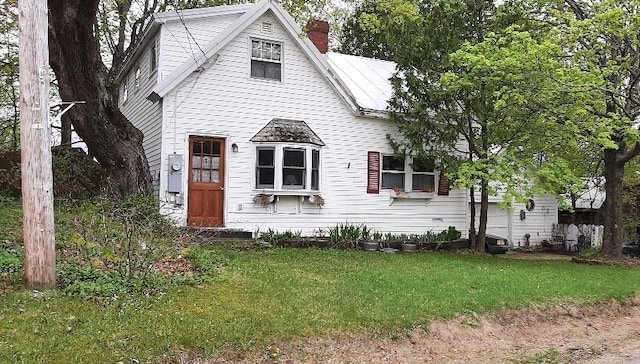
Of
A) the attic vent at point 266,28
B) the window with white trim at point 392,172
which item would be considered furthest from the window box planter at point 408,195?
the attic vent at point 266,28

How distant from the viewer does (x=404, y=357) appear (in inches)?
254

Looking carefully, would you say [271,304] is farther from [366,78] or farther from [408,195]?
[366,78]

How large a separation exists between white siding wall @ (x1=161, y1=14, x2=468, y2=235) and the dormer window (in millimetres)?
180

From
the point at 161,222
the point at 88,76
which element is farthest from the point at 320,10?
the point at 161,222

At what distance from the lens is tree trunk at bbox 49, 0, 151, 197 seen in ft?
34.6

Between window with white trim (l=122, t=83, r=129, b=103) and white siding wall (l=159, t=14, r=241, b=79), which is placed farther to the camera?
window with white trim (l=122, t=83, r=129, b=103)

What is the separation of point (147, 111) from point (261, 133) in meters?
3.44

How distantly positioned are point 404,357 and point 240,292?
2477mm

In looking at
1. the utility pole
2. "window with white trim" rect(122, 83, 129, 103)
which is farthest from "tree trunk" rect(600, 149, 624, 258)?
"window with white trim" rect(122, 83, 129, 103)

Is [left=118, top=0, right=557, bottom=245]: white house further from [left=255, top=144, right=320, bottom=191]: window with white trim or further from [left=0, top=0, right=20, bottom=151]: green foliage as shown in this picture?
[left=0, top=0, right=20, bottom=151]: green foliage

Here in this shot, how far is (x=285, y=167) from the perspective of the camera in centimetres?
1412

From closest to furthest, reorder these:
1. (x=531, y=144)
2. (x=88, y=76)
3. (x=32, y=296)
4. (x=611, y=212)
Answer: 1. (x=32, y=296)
2. (x=88, y=76)
3. (x=531, y=144)
4. (x=611, y=212)

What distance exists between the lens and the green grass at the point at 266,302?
5.38 meters

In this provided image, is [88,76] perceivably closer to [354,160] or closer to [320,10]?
[320,10]
